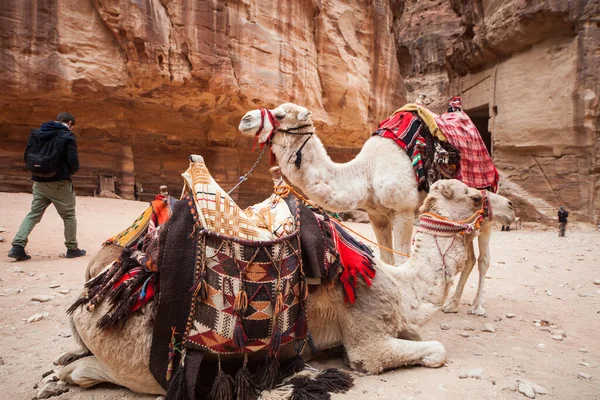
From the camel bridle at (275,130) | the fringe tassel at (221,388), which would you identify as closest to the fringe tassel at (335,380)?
the fringe tassel at (221,388)

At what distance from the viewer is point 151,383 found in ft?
5.98

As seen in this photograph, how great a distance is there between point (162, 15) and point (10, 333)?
359 inches

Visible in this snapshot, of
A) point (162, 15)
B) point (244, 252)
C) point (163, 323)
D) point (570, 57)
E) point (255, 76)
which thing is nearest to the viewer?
point (163, 323)

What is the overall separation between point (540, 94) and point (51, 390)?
15.7 meters

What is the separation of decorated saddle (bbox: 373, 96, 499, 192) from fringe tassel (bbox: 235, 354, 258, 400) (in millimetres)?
2412

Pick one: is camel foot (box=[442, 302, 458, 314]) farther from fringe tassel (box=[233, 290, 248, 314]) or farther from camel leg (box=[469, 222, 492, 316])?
fringe tassel (box=[233, 290, 248, 314])

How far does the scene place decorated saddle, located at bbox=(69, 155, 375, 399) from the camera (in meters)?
1.77

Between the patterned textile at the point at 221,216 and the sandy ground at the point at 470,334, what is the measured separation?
0.89 metres

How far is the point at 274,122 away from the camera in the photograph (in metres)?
3.39

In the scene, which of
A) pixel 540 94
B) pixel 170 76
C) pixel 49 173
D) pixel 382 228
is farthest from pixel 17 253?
pixel 540 94

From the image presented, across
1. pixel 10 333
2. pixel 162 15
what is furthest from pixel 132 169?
pixel 10 333

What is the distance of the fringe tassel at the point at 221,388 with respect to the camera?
1.77 meters

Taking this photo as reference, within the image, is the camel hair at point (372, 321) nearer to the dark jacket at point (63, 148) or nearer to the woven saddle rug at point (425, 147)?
the woven saddle rug at point (425, 147)

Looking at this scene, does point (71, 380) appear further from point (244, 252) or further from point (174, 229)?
point (244, 252)
